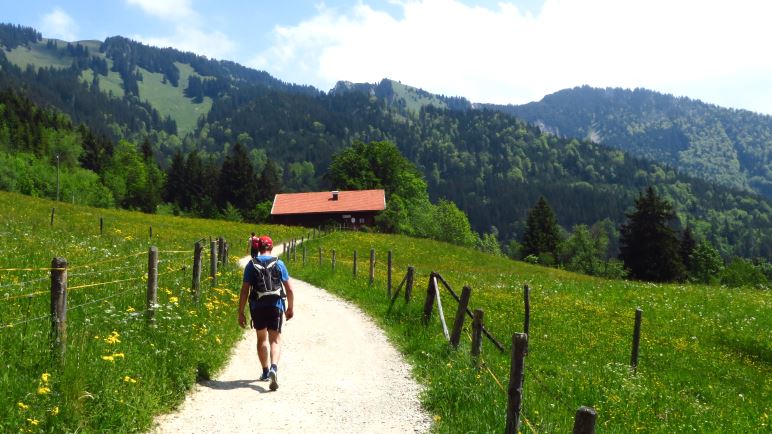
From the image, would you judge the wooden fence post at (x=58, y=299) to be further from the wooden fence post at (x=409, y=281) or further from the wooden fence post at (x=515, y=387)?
the wooden fence post at (x=409, y=281)

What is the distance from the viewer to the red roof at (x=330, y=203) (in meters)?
84.4

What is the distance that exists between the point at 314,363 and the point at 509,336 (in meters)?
7.01

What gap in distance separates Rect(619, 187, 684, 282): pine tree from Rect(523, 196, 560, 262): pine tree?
19.7 meters

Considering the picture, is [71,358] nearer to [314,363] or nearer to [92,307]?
[92,307]

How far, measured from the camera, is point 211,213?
96.6m

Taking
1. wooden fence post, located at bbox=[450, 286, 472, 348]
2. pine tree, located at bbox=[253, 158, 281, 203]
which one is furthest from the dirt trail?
pine tree, located at bbox=[253, 158, 281, 203]

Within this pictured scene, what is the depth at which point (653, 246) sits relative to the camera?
6488cm

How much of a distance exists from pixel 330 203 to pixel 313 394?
78.5 meters

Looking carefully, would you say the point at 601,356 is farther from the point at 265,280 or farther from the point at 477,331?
the point at 265,280

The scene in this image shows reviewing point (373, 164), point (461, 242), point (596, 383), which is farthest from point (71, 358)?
point (373, 164)

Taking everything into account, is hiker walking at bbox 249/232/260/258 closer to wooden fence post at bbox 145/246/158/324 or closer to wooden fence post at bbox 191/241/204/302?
wooden fence post at bbox 191/241/204/302

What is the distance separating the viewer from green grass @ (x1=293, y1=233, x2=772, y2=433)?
8875 millimetres

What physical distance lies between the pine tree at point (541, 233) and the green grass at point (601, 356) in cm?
5498

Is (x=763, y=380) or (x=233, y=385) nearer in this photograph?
(x=233, y=385)
